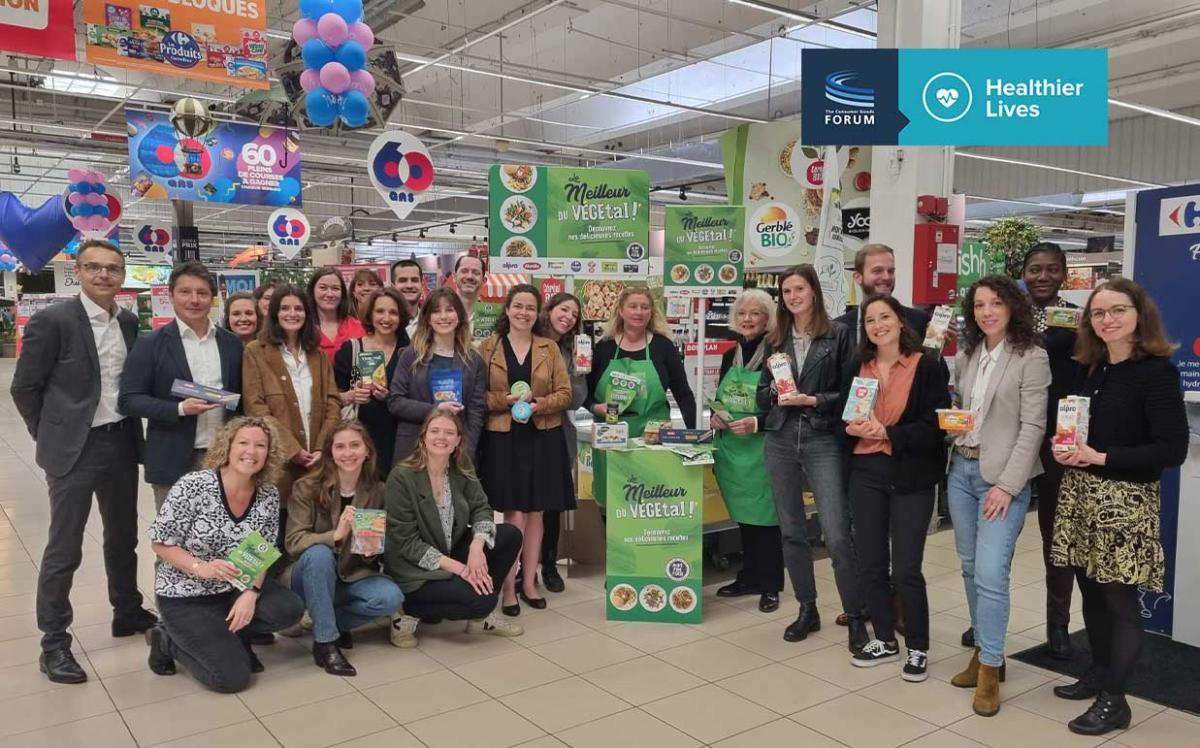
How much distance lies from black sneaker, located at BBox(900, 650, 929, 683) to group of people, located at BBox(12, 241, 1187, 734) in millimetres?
12

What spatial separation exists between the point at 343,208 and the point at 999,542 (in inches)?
863

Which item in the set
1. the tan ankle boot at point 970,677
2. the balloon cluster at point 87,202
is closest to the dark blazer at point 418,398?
the tan ankle boot at point 970,677

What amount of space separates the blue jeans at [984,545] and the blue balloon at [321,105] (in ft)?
16.9

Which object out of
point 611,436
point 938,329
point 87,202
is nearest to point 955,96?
point 938,329

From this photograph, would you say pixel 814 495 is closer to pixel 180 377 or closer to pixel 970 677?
pixel 970 677

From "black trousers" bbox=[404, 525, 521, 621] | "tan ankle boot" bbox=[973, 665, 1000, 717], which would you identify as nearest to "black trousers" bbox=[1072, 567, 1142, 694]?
"tan ankle boot" bbox=[973, 665, 1000, 717]

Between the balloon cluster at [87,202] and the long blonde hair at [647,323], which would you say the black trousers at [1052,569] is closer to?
the long blonde hair at [647,323]

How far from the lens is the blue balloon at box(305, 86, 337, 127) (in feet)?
21.1

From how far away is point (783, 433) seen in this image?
380cm

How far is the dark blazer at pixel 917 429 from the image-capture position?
3240 millimetres

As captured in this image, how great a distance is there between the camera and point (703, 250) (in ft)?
15.6

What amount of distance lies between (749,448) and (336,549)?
75.4 inches

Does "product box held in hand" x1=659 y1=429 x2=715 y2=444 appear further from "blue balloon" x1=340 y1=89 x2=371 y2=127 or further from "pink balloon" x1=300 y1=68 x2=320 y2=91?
"pink balloon" x1=300 y1=68 x2=320 y2=91

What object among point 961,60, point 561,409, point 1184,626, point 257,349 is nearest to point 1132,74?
point 961,60
